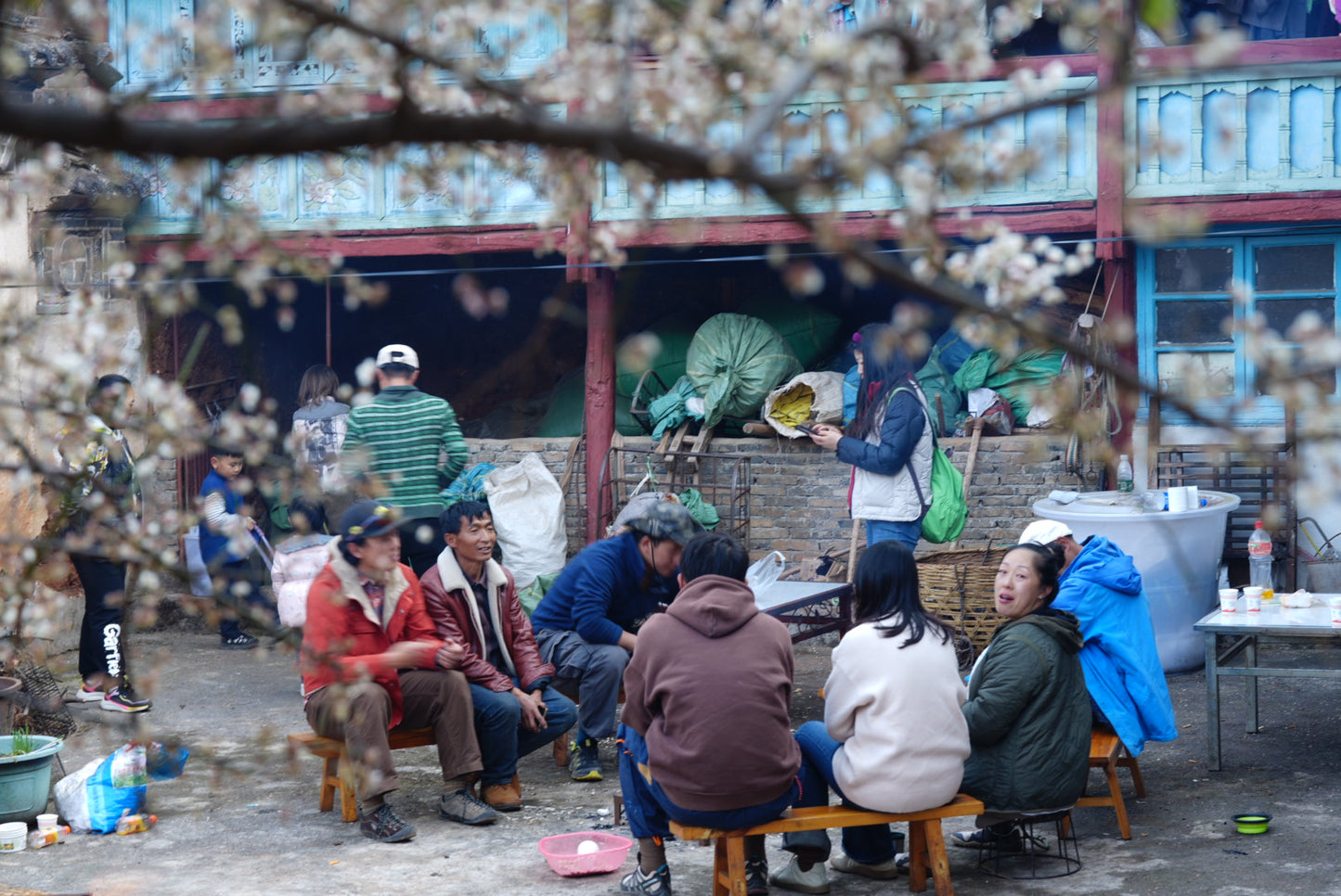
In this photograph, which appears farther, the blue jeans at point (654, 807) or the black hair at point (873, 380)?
the black hair at point (873, 380)

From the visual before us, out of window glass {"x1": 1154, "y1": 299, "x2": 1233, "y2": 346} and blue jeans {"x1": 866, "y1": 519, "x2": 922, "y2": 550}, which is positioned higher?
window glass {"x1": 1154, "y1": 299, "x2": 1233, "y2": 346}

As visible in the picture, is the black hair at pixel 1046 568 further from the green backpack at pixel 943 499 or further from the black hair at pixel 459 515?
the green backpack at pixel 943 499

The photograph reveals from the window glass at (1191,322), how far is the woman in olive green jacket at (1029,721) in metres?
5.45

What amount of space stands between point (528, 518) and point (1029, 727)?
5.52 metres

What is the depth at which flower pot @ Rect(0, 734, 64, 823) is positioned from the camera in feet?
18.7

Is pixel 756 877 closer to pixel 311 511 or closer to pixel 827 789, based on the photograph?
pixel 827 789

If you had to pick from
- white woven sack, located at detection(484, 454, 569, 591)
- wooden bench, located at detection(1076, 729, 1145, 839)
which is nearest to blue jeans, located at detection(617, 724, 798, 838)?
wooden bench, located at detection(1076, 729, 1145, 839)

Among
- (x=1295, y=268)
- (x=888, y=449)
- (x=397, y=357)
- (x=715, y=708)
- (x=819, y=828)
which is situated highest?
(x=1295, y=268)

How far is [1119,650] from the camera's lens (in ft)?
17.9

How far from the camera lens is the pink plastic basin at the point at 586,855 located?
5141mm

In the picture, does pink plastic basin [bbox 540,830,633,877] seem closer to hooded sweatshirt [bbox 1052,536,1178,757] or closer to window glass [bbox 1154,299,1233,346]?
hooded sweatshirt [bbox 1052,536,1178,757]

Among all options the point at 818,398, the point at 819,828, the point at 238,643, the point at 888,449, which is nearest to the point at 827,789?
the point at 819,828

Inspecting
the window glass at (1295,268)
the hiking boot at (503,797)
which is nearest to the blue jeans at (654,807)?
the hiking boot at (503,797)

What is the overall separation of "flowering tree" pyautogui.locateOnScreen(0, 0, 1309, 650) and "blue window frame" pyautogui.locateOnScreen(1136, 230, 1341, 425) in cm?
616
